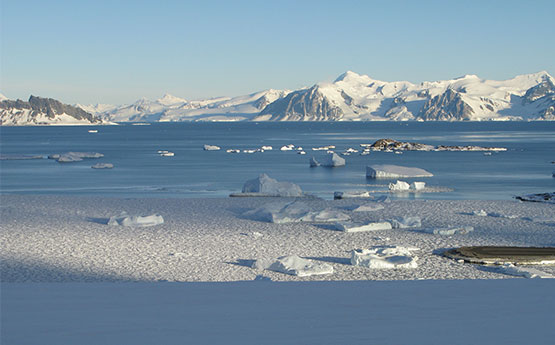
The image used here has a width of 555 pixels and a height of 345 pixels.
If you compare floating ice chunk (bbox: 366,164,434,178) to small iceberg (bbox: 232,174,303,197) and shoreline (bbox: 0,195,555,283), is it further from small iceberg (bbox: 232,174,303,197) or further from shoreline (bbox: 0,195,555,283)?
shoreline (bbox: 0,195,555,283)

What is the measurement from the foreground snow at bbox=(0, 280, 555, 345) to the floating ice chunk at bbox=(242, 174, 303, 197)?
1558 centimetres

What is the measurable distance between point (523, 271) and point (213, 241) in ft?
21.6

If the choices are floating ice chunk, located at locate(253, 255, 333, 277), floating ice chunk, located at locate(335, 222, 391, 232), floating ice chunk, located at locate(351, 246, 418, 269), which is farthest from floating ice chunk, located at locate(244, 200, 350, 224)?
floating ice chunk, located at locate(253, 255, 333, 277)

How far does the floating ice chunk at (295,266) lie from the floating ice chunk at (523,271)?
3.10m

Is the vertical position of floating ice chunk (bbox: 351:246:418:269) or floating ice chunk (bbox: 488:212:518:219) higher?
floating ice chunk (bbox: 351:246:418:269)

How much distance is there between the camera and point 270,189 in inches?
978

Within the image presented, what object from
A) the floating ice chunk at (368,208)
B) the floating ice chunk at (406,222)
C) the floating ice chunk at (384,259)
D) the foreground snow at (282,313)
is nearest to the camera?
the foreground snow at (282,313)

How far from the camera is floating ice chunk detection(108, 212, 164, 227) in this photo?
1645cm

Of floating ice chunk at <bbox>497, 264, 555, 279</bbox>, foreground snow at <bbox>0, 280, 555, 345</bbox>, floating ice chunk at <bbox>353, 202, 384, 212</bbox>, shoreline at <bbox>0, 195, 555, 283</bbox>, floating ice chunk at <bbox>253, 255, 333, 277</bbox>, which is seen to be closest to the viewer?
foreground snow at <bbox>0, 280, 555, 345</bbox>

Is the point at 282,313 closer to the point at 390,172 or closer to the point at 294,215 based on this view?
the point at 294,215

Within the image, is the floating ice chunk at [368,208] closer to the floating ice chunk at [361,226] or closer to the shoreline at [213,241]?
the shoreline at [213,241]

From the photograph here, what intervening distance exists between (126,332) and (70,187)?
90.6 ft

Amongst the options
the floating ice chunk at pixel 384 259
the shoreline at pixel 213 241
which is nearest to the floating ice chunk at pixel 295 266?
the shoreline at pixel 213 241

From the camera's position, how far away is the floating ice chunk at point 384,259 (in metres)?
11.7
